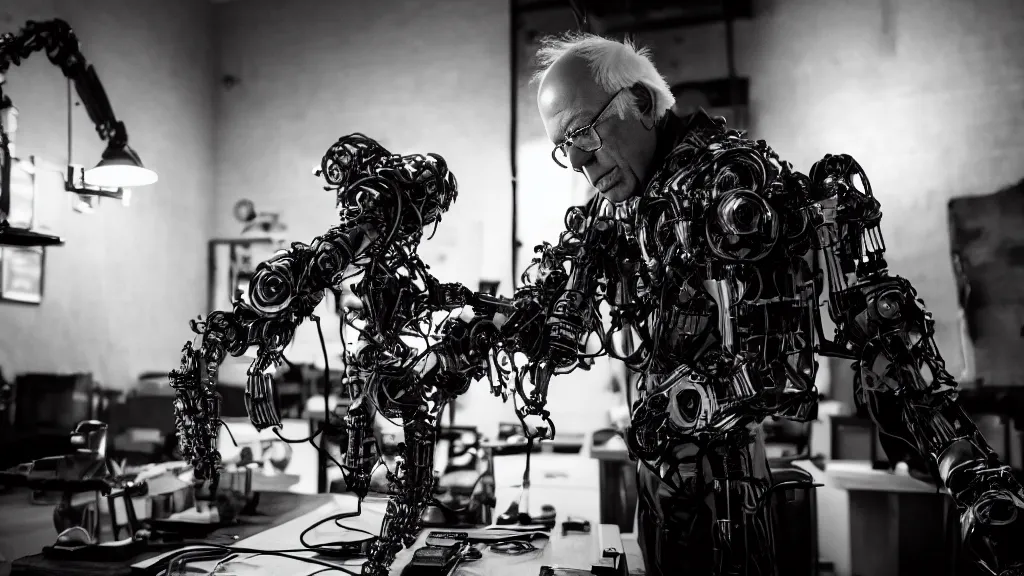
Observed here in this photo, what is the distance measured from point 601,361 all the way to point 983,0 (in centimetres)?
207

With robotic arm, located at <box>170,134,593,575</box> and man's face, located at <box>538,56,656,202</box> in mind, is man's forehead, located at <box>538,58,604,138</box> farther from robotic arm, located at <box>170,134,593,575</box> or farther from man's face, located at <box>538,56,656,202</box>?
robotic arm, located at <box>170,134,593,575</box>

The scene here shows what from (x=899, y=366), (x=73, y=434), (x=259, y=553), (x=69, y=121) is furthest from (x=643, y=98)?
(x=69, y=121)

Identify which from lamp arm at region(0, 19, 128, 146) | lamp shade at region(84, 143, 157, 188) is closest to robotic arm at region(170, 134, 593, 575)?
lamp arm at region(0, 19, 128, 146)

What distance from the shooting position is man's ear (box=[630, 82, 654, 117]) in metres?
1.25

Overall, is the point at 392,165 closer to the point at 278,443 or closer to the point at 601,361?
the point at 601,361

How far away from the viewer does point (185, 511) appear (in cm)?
199

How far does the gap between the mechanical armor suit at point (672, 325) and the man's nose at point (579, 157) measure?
0.13m

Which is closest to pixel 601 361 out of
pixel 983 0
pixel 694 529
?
pixel 694 529

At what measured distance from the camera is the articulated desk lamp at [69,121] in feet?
6.41

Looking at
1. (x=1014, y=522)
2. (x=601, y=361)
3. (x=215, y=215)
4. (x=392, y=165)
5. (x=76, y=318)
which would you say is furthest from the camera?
(x=215, y=215)

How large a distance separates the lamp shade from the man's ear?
2.22m

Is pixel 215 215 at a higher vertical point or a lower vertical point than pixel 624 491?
higher

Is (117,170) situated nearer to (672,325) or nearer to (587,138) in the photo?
(587,138)

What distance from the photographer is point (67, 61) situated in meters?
2.41
